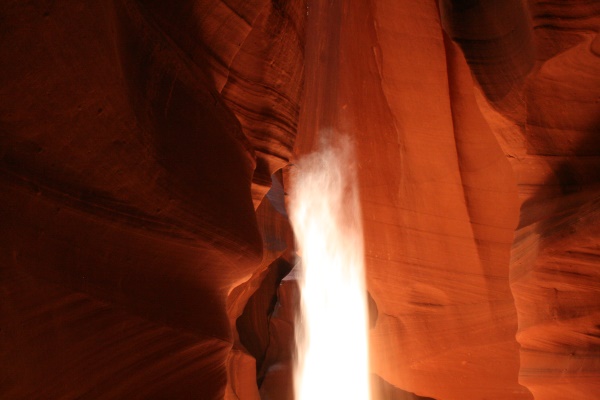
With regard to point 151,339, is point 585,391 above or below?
below

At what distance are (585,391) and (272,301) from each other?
19.0 feet

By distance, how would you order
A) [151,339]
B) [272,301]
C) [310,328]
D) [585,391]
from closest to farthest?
[151,339], [585,391], [310,328], [272,301]

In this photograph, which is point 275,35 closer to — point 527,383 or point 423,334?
point 527,383

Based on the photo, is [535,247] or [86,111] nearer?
[86,111]

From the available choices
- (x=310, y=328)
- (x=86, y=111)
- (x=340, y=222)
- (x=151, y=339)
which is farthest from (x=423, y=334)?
(x=86, y=111)

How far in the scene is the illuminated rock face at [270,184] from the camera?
6.21ft

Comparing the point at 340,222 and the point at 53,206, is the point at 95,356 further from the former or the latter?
the point at 340,222

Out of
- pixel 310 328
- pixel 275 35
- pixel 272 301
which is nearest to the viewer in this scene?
pixel 275 35

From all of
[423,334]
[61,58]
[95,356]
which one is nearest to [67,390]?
[95,356]

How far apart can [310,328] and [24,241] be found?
243 inches

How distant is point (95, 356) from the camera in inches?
79.0

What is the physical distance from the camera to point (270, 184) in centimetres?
399

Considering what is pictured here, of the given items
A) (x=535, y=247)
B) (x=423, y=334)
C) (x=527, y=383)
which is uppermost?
(x=535, y=247)

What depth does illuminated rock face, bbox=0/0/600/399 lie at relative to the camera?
1.89m
